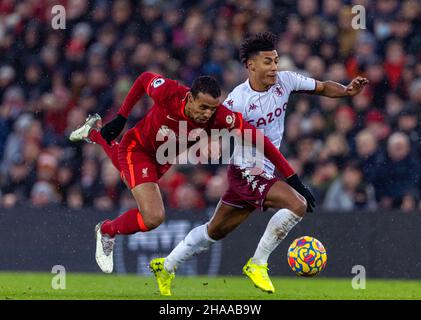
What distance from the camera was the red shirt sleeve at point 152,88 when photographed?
382 inches

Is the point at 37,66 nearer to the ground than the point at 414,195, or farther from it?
farther from it

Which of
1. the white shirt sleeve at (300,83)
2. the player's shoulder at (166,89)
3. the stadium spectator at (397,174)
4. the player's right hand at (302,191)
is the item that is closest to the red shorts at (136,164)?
the player's shoulder at (166,89)

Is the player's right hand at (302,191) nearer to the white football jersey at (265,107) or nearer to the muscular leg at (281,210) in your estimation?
the muscular leg at (281,210)

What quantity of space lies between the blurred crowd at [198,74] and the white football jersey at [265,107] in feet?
10.9

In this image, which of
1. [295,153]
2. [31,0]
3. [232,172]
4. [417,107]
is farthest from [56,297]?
[31,0]

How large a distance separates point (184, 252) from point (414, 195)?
13.7ft

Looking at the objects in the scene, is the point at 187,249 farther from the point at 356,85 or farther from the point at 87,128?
the point at 356,85

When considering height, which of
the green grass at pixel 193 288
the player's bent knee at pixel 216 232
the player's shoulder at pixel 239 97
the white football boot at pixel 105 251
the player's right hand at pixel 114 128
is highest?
the player's shoulder at pixel 239 97

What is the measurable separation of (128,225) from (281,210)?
140 centimetres

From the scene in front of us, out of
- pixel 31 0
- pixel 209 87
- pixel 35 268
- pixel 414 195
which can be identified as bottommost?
pixel 35 268

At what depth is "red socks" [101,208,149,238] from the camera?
32.2ft

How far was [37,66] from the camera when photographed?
15773mm

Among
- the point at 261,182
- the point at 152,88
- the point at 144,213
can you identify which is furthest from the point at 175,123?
the point at 261,182

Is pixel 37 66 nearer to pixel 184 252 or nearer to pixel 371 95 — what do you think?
pixel 371 95
